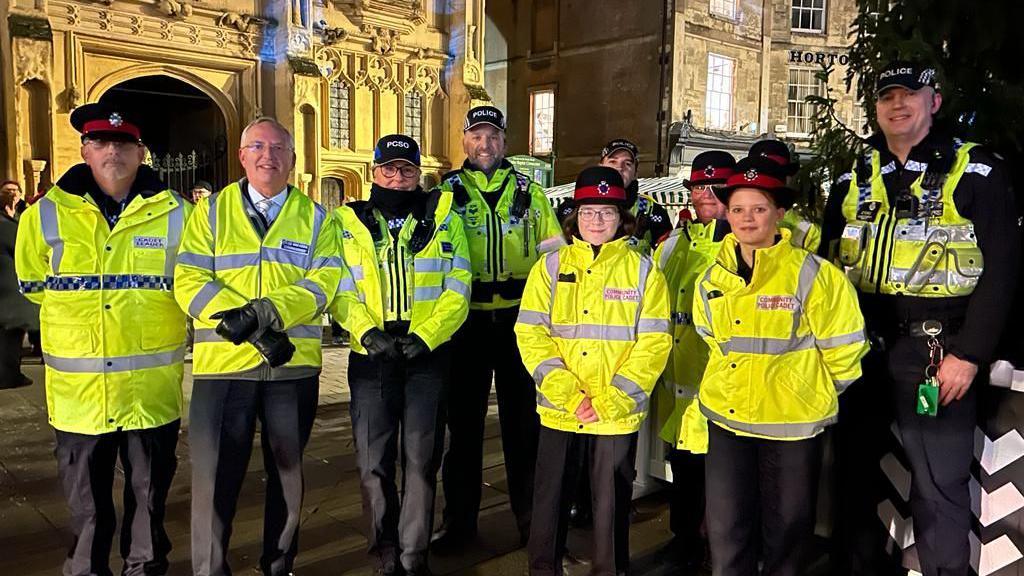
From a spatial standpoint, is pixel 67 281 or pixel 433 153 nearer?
pixel 67 281

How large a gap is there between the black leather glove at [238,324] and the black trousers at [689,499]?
2308 mm

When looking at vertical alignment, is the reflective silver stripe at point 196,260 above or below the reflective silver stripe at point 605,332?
above

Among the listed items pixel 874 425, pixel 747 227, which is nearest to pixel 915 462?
pixel 874 425

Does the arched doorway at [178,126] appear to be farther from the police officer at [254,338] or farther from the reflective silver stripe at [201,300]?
the reflective silver stripe at [201,300]

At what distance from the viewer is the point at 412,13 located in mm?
17234

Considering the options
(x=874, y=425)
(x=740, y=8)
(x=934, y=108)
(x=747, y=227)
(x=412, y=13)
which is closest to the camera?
(x=747, y=227)

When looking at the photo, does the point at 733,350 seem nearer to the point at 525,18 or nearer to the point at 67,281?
the point at 67,281

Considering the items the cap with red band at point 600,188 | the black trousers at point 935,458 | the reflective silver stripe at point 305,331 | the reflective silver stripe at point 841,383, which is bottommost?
the black trousers at point 935,458

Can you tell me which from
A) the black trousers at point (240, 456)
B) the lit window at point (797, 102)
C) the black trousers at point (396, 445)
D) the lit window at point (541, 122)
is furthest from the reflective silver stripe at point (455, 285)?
the lit window at point (797, 102)

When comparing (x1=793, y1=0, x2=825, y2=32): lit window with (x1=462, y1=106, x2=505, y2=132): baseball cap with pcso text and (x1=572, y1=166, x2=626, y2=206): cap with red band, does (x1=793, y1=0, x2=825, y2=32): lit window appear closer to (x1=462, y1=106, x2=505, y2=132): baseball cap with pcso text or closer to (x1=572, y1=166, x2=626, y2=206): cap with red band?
(x1=462, y1=106, x2=505, y2=132): baseball cap with pcso text

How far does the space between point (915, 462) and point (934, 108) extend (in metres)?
1.56

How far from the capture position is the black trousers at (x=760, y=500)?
2.95 m

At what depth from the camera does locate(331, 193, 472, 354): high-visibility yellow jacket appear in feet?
11.5

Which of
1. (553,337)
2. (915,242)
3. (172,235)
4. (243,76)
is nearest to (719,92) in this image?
(243,76)
